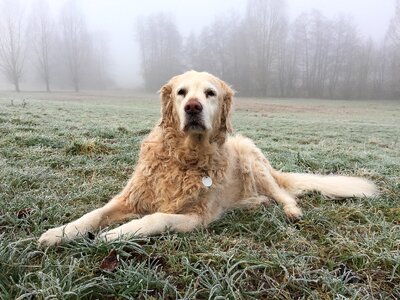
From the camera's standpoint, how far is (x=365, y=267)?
2107mm

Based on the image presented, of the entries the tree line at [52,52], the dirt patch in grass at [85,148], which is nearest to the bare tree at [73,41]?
the tree line at [52,52]

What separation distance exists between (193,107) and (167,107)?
1.52ft

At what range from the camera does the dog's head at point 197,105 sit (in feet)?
9.45

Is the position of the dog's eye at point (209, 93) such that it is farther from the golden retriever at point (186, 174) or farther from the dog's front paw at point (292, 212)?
the dog's front paw at point (292, 212)

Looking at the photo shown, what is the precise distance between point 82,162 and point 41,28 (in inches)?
2125

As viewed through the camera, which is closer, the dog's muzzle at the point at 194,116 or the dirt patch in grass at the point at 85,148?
the dog's muzzle at the point at 194,116

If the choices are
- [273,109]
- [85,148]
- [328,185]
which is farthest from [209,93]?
[273,109]

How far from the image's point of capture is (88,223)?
2.42 meters

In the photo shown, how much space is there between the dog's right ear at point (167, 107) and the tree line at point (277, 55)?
4512cm

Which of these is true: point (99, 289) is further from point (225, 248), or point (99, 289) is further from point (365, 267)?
point (365, 267)

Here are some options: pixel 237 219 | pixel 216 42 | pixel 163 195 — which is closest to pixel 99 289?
pixel 163 195

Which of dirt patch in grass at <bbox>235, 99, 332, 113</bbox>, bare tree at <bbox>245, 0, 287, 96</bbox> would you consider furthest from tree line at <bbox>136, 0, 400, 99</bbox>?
dirt patch in grass at <bbox>235, 99, 332, 113</bbox>

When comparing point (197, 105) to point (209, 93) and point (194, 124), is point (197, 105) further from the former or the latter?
point (209, 93)

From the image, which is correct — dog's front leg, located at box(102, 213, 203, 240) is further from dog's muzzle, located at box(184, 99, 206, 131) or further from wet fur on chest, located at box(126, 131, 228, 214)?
dog's muzzle, located at box(184, 99, 206, 131)
